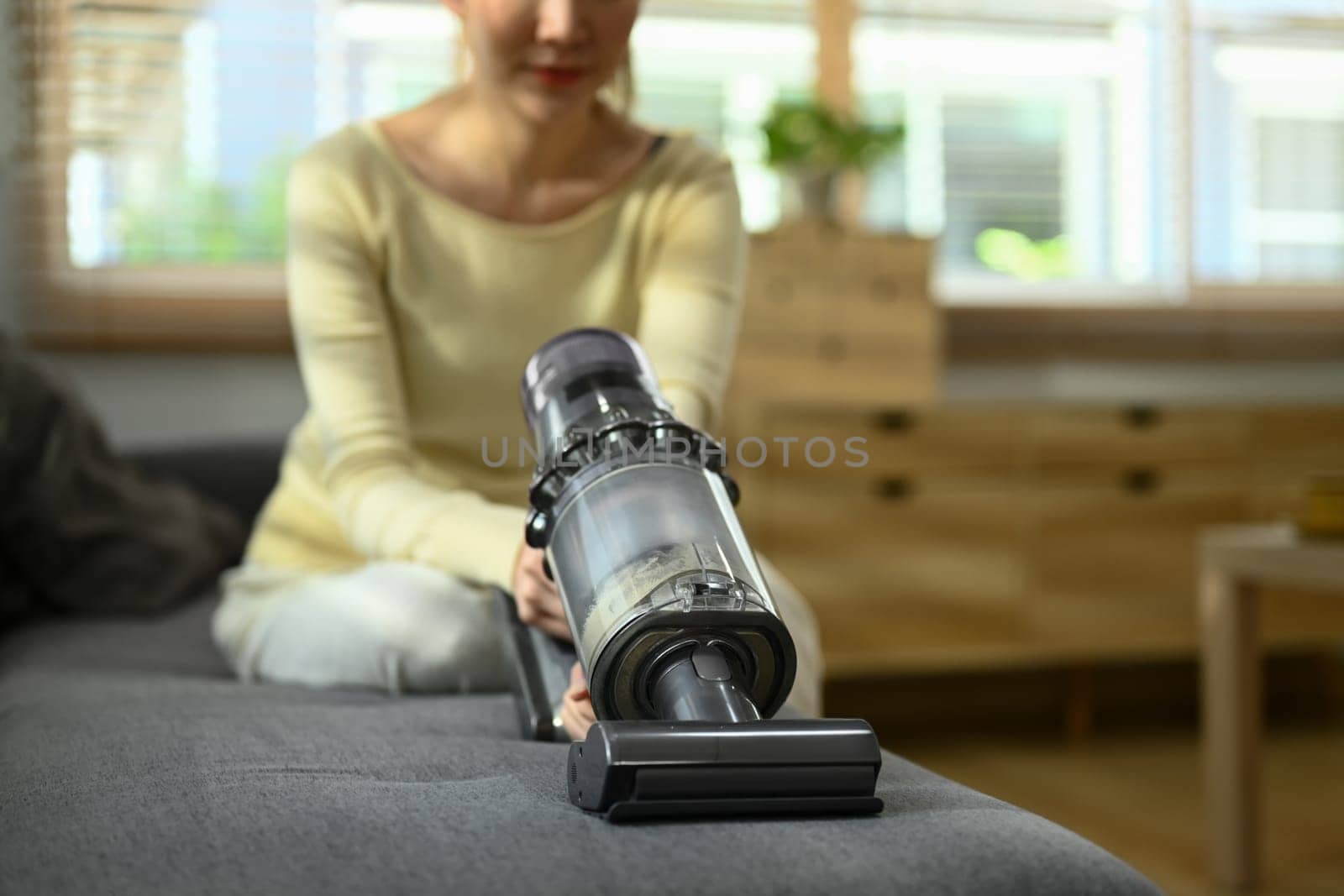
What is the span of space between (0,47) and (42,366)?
970mm

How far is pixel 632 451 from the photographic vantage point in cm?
67

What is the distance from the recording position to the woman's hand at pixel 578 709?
2.45ft

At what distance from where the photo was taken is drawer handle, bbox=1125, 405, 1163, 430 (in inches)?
103

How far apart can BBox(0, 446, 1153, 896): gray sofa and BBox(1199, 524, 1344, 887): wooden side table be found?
4.20 ft

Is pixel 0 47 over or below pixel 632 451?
over

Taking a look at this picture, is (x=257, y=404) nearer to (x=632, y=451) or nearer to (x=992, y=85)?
(x=992, y=85)

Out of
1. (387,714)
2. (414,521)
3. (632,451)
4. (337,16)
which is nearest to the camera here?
(632,451)

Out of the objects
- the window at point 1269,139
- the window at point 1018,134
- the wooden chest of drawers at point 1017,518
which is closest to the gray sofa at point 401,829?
the wooden chest of drawers at point 1017,518

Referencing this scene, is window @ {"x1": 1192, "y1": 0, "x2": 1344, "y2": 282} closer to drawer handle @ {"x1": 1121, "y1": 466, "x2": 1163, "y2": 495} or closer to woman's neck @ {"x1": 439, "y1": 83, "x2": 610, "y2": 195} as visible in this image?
drawer handle @ {"x1": 1121, "y1": 466, "x2": 1163, "y2": 495}

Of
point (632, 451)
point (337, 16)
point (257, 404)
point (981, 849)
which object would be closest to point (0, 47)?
point (337, 16)

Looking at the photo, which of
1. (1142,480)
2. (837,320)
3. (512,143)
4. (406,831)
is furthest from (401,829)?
(1142,480)

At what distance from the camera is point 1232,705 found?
1.85 metres

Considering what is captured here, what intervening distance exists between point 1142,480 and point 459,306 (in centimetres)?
184

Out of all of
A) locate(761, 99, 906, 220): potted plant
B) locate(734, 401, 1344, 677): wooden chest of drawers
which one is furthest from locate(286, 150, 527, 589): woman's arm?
locate(761, 99, 906, 220): potted plant
